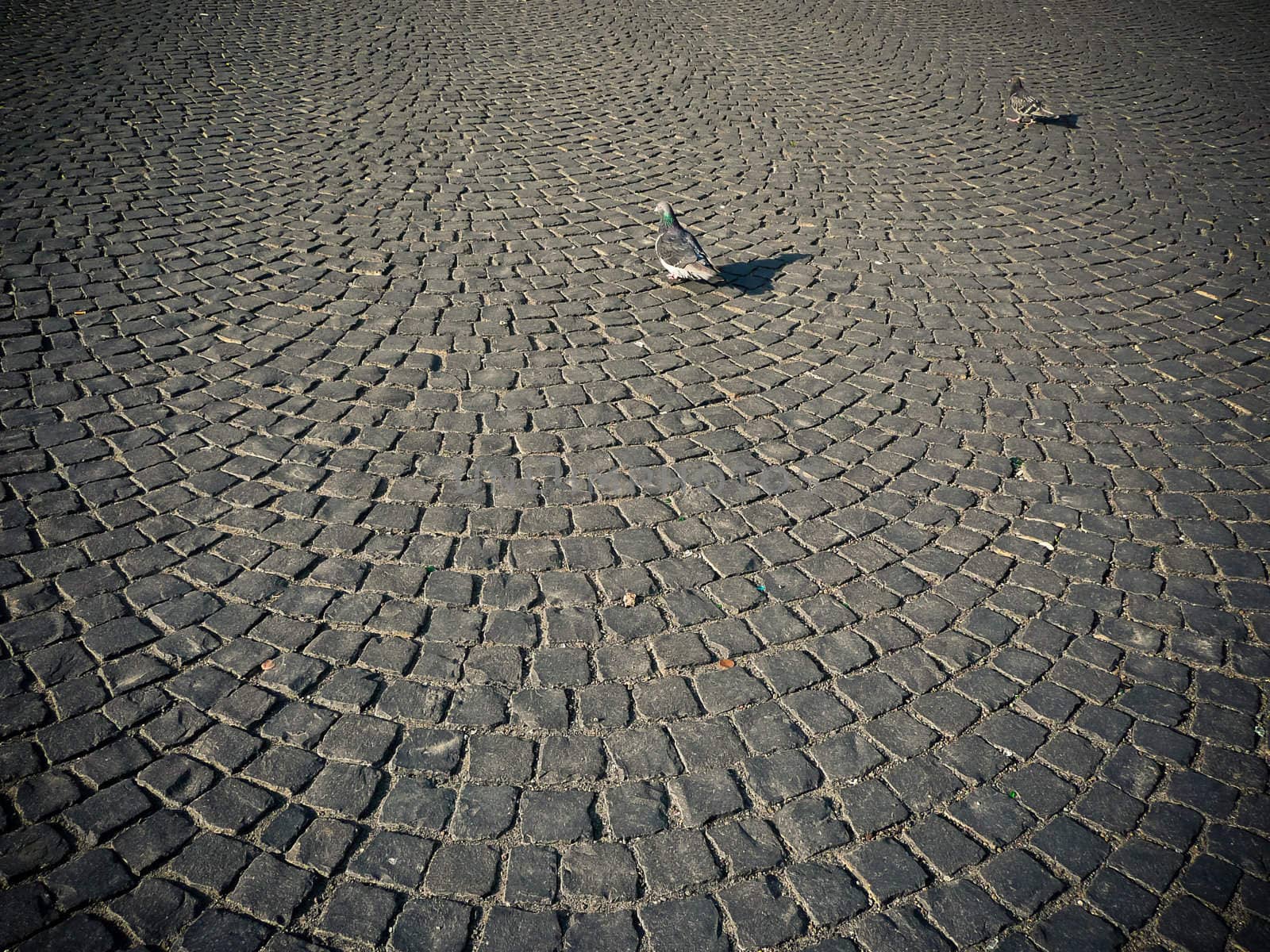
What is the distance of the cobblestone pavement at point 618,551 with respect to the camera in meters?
2.82

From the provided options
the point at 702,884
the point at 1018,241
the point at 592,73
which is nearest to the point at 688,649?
the point at 702,884

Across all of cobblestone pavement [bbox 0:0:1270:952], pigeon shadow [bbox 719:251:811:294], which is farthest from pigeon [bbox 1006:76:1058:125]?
pigeon shadow [bbox 719:251:811:294]

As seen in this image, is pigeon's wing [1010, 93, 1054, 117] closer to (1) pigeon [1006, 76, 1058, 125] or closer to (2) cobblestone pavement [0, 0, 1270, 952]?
(1) pigeon [1006, 76, 1058, 125]

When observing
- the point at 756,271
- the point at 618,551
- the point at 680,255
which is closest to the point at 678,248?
the point at 680,255

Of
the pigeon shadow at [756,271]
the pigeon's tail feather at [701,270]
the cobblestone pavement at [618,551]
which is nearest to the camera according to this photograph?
the cobblestone pavement at [618,551]

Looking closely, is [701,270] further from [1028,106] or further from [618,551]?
[1028,106]

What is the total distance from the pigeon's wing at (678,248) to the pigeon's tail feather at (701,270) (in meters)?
0.02

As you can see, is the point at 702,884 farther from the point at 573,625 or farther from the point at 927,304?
the point at 927,304

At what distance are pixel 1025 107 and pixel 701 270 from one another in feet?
21.7

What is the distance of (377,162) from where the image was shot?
820 cm

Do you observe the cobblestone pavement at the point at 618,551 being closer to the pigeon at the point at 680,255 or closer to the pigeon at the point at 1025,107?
the pigeon at the point at 680,255

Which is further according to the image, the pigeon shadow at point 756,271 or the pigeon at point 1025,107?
A: the pigeon at point 1025,107

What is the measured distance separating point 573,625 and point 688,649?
56cm

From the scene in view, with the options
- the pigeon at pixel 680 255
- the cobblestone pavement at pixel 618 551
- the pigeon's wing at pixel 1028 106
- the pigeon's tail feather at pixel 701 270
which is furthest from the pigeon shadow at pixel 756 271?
the pigeon's wing at pixel 1028 106
